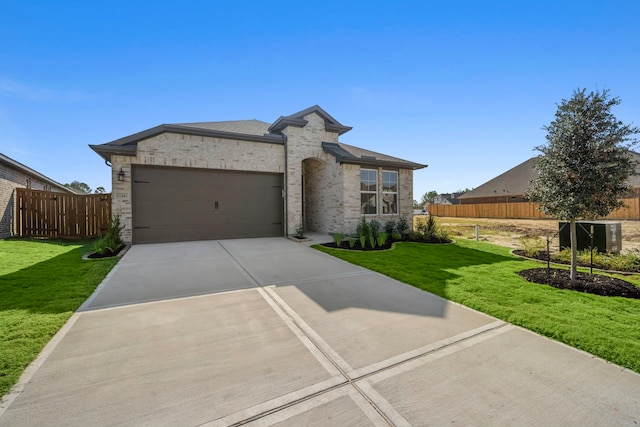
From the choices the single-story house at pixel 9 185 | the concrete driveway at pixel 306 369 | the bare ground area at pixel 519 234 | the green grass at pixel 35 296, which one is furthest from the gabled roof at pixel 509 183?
the single-story house at pixel 9 185

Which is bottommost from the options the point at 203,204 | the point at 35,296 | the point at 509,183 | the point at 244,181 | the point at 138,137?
the point at 35,296

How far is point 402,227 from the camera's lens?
11.6m

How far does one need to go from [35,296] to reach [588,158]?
9523 mm

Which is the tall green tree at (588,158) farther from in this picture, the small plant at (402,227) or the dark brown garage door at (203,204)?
the dark brown garage door at (203,204)

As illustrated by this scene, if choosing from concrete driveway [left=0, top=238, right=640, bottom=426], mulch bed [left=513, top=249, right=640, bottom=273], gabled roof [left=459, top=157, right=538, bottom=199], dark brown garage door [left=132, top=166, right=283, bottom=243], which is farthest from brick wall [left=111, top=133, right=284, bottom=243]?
gabled roof [left=459, top=157, right=538, bottom=199]

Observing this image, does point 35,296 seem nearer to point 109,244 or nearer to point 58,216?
point 109,244

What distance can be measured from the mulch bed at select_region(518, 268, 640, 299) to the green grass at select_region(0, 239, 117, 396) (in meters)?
7.37

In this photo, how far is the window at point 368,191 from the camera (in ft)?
37.7

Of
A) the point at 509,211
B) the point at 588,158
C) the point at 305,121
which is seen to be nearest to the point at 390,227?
the point at 305,121

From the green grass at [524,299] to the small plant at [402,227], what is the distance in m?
3.79

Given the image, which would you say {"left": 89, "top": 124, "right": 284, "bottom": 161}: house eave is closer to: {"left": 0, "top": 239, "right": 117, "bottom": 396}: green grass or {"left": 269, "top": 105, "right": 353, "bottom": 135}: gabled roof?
{"left": 269, "top": 105, "right": 353, "bottom": 135}: gabled roof

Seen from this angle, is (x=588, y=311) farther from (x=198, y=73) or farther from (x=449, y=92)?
(x=198, y=73)

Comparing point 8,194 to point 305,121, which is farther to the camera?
point 8,194

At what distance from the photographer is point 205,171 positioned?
33.0ft
